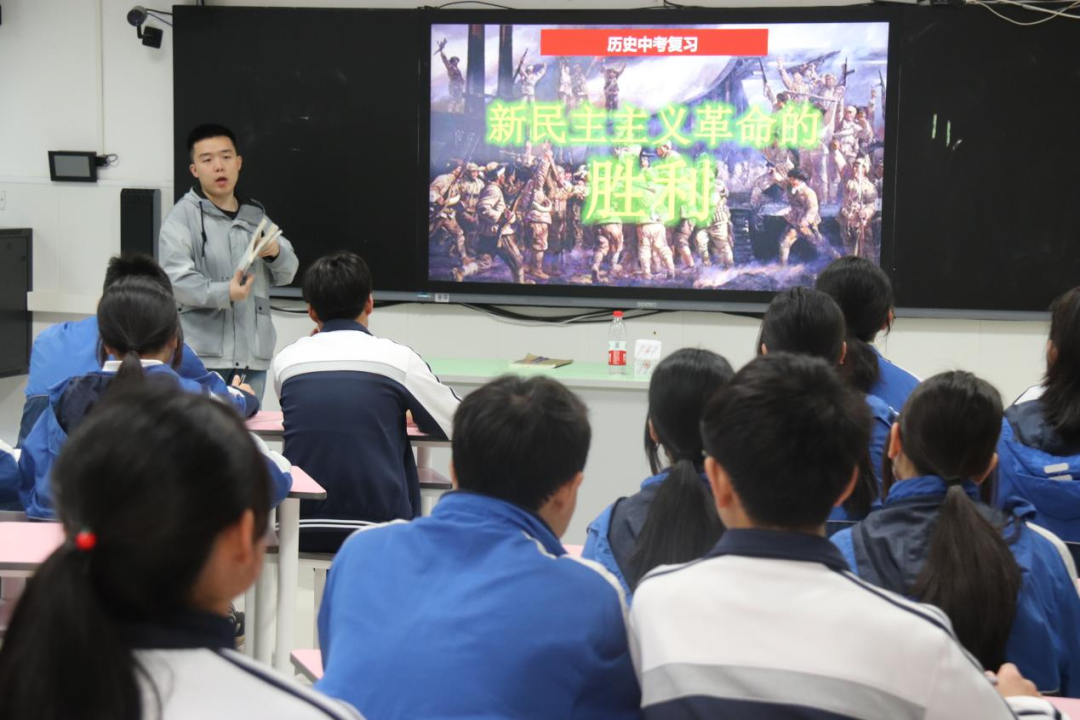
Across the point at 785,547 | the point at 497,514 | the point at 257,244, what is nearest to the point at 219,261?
the point at 257,244

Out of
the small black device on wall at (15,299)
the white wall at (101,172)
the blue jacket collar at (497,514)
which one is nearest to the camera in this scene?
the blue jacket collar at (497,514)

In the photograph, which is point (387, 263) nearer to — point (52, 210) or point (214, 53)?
point (214, 53)

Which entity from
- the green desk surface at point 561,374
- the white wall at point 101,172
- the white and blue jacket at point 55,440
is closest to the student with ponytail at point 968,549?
the white and blue jacket at point 55,440

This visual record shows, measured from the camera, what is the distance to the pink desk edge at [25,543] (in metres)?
2.24

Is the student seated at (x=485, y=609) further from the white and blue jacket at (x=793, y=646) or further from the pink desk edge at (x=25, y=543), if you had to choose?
the pink desk edge at (x=25, y=543)

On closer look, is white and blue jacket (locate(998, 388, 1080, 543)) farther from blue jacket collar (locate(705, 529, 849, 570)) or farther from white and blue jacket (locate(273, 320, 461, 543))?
white and blue jacket (locate(273, 320, 461, 543))

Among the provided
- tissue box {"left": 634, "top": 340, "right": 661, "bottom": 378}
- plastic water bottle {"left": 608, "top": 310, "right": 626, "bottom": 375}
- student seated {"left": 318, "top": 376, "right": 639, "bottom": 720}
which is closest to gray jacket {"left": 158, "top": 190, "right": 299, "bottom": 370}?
plastic water bottle {"left": 608, "top": 310, "right": 626, "bottom": 375}

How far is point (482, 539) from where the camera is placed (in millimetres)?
1482

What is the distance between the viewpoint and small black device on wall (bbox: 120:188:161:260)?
5.73m

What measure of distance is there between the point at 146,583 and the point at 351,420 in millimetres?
2245

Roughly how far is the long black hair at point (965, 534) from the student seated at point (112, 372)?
146 cm

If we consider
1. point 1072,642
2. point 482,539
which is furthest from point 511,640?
point 1072,642

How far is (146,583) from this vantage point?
1.00 metres

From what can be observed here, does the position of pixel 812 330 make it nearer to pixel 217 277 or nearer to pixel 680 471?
pixel 680 471
